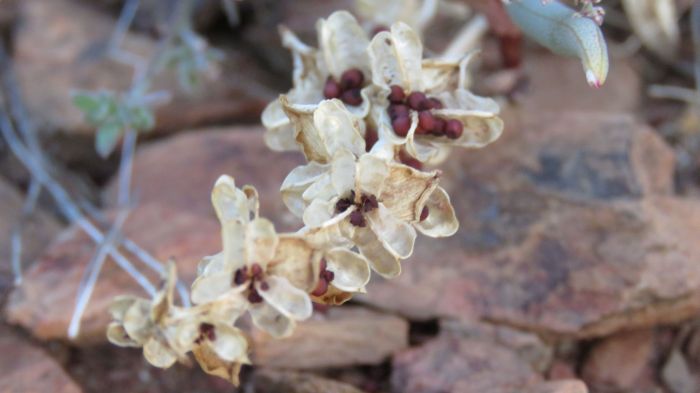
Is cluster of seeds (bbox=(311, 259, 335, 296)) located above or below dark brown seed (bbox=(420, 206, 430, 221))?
below

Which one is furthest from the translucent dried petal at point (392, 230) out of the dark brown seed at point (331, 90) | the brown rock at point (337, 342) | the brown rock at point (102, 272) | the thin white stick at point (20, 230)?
the thin white stick at point (20, 230)

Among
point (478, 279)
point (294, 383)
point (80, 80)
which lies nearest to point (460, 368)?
point (478, 279)

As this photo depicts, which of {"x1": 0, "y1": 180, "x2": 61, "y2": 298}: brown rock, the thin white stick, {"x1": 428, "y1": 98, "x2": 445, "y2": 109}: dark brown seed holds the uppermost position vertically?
{"x1": 428, "y1": 98, "x2": 445, "y2": 109}: dark brown seed

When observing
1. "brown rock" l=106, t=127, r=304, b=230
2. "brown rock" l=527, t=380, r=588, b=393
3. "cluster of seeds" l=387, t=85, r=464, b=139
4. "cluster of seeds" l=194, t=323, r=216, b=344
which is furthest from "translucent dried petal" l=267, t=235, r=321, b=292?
"brown rock" l=106, t=127, r=304, b=230

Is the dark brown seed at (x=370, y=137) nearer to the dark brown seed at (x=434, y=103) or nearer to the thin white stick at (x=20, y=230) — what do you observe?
the dark brown seed at (x=434, y=103)

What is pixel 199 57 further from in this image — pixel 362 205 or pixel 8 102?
pixel 362 205

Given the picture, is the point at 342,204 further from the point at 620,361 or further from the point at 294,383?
the point at 620,361

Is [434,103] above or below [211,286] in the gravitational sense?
above

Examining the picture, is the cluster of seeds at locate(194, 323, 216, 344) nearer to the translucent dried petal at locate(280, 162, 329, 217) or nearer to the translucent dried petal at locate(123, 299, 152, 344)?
the translucent dried petal at locate(123, 299, 152, 344)
